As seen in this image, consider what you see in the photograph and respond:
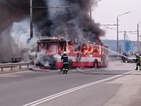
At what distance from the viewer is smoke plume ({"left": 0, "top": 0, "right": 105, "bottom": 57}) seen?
29.3m

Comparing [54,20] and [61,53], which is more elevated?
[54,20]

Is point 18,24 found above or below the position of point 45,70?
above

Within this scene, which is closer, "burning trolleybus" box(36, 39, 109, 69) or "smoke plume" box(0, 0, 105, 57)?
"burning trolleybus" box(36, 39, 109, 69)

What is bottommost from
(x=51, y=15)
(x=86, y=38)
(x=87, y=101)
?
(x=87, y=101)

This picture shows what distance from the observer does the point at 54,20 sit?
30.5 meters

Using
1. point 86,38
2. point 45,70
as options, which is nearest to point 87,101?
point 45,70

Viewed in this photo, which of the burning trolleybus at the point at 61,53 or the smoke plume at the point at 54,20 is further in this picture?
the smoke plume at the point at 54,20

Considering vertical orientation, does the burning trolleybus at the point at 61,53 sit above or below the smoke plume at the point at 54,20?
below

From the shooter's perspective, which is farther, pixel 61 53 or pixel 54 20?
pixel 54 20

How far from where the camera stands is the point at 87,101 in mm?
11148

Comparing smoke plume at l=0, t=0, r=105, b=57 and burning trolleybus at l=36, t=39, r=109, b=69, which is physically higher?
smoke plume at l=0, t=0, r=105, b=57

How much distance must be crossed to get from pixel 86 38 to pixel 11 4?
9.37 metres

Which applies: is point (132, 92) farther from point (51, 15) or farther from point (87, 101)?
point (51, 15)

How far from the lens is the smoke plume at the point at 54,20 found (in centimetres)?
2933
